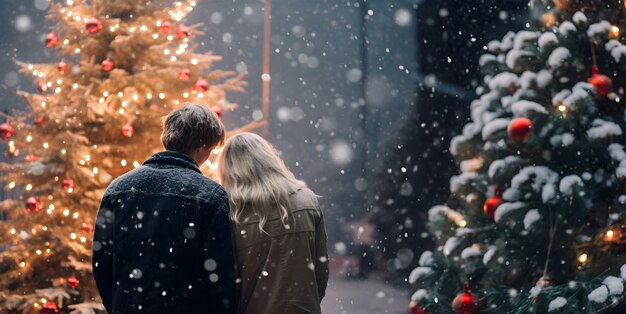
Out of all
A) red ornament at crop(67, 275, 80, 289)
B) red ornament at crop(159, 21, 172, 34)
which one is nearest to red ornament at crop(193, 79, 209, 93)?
red ornament at crop(159, 21, 172, 34)

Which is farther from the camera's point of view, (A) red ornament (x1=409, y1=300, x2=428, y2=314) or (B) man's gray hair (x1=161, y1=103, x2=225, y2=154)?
(A) red ornament (x1=409, y1=300, x2=428, y2=314)

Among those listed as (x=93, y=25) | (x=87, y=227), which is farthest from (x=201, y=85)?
(x=87, y=227)

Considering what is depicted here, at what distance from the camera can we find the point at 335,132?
855 cm

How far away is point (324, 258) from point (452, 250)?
3.13m

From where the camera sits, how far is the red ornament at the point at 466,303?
17.1ft

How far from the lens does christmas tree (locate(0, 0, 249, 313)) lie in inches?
220

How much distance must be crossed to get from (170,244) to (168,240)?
0.05 feet

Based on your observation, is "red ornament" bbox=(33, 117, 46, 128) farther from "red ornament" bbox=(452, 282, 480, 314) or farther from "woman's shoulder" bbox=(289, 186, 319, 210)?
"woman's shoulder" bbox=(289, 186, 319, 210)

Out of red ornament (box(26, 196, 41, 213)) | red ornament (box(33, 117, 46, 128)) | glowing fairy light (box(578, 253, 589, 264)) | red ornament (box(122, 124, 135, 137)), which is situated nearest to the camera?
glowing fairy light (box(578, 253, 589, 264))

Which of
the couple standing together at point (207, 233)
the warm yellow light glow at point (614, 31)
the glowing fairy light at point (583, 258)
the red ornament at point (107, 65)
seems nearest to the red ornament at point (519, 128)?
the warm yellow light glow at point (614, 31)

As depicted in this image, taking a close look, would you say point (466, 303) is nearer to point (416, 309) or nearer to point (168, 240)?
point (416, 309)

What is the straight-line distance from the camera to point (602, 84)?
4.76 m

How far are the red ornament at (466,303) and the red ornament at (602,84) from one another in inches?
67.7

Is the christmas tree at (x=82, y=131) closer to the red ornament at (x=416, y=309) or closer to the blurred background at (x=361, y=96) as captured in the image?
the red ornament at (x=416, y=309)
